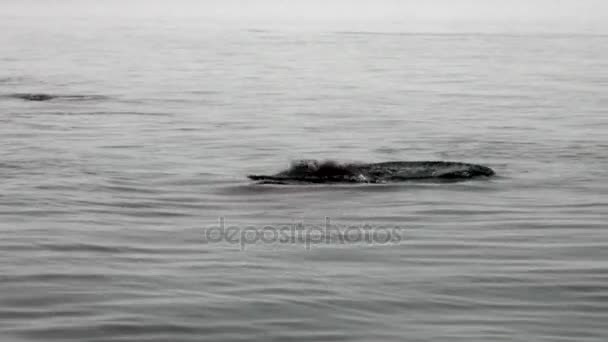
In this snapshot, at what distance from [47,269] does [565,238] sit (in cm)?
472

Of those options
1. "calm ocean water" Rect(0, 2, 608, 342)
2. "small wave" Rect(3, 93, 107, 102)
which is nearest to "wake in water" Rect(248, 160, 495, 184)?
"calm ocean water" Rect(0, 2, 608, 342)

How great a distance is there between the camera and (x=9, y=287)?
9703mm

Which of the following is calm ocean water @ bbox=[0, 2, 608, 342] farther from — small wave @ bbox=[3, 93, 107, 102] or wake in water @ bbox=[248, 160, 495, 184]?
wake in water @ bbox=[248, 160, 495, 184]

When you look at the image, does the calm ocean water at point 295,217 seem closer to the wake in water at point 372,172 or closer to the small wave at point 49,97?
the small wave at point 49,97

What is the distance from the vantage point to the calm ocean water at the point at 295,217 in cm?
891

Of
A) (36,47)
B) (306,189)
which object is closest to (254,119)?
(306,189)

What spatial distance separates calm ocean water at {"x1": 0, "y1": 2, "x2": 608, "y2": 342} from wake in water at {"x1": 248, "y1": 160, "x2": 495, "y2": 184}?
376 millimetres

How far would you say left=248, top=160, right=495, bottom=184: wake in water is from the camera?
605 inches

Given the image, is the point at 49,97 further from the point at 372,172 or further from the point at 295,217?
the point at 295,217

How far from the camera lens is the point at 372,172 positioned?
15.9 meters

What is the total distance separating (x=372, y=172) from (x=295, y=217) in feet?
10.2

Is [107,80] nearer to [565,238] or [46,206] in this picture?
[46,206]

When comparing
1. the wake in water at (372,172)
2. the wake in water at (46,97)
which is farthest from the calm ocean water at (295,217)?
the wake in water at (372,172)

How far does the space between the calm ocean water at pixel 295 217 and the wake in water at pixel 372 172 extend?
14.8 inches
